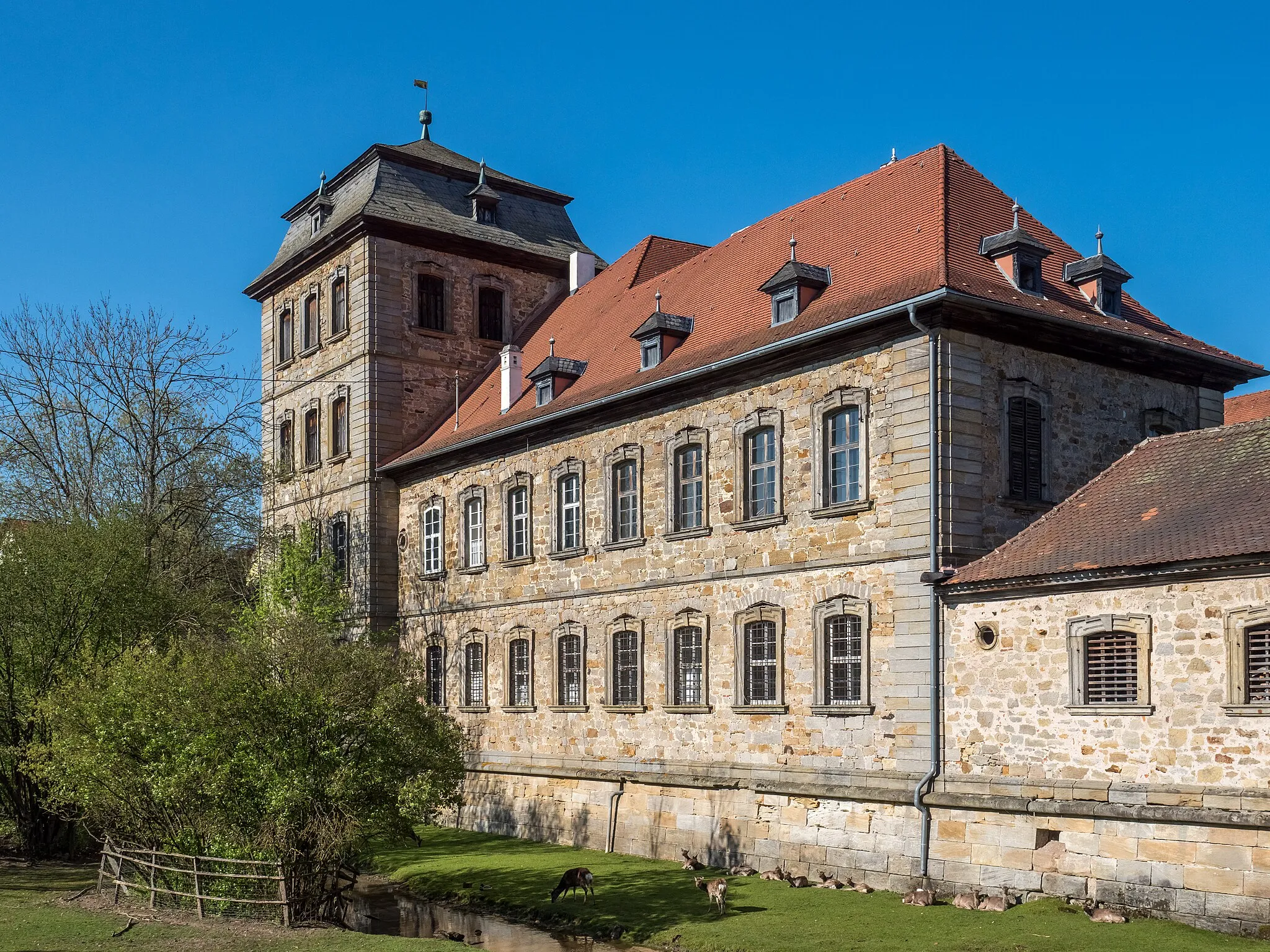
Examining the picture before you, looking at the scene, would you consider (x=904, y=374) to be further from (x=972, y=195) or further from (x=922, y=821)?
Result: (x=922, y=821)

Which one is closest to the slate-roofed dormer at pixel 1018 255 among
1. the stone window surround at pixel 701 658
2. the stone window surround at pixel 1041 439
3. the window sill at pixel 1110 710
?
the stone window surround at pixel 1041 439

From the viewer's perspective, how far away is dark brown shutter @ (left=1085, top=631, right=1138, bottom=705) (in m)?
19.0

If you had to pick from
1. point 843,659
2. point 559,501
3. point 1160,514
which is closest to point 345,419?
point 559,501

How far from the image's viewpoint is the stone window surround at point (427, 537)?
117 ft

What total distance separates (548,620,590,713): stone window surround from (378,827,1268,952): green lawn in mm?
2929

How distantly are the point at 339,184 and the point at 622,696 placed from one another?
814 inches

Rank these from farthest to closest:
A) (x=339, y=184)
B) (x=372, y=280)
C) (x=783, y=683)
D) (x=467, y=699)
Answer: (x=339, y=184) < (x=372, y=280) < (x=467, y=699) < (x=783, y=683)

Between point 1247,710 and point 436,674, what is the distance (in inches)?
869

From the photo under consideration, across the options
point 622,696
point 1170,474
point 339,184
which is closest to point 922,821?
point 1170,474

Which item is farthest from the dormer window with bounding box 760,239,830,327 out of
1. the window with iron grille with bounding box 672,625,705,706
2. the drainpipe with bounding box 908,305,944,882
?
the window with iron grille with bounding box 672,625,705,706

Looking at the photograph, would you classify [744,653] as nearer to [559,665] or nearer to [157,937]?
[559,665]

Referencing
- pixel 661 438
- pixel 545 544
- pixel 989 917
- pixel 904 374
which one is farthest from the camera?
pixel 545 544

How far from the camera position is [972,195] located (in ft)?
85.3

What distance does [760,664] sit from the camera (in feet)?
82.4
